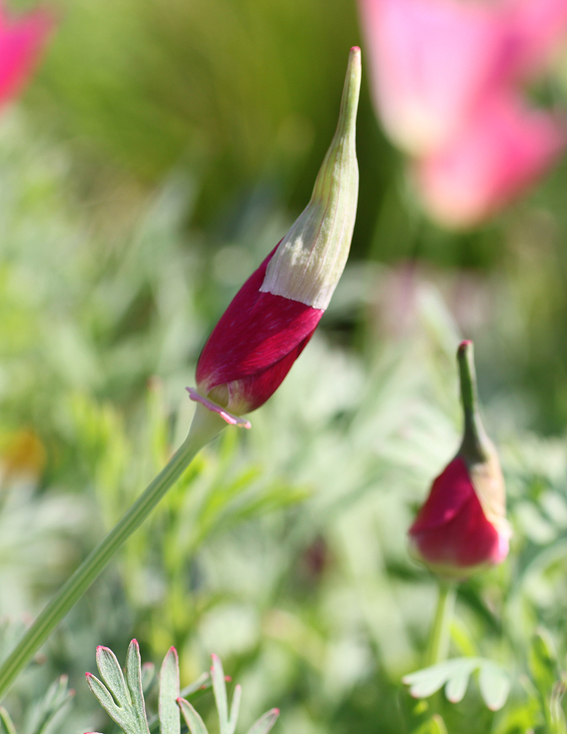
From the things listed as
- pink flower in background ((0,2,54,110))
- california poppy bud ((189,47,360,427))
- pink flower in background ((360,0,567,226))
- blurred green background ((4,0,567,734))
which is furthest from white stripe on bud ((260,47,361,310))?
pink flower in background ((360,0,567,226))

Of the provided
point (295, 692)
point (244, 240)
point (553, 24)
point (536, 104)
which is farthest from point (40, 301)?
point (536, 104)

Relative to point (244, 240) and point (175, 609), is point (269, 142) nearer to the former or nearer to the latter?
point (244, 240)

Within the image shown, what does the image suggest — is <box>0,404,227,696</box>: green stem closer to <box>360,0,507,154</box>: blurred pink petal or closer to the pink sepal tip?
the pink sepal tip

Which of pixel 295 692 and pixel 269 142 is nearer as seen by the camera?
pixel 295 692

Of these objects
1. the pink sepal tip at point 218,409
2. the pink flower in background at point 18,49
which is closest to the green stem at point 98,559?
the pink sepal tip at point 218,409

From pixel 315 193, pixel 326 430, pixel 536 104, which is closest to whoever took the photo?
pixel 315 193

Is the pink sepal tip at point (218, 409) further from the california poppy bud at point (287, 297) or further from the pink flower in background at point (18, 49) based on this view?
the pink flower in background at point (18, 49)

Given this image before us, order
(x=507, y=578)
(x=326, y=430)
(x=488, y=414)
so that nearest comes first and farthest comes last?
(x=507, y=578) → (x=326, y=430) → (x=488, y=414)
